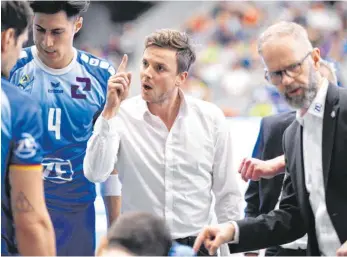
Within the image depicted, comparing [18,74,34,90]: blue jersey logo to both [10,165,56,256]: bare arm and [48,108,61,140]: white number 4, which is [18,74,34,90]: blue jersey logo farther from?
[10,165,56,256]: bare arm

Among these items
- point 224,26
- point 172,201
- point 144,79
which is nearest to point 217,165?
point 172,201

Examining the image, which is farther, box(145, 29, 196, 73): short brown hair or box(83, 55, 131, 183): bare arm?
box(145, 29, 196, 73): short brown hair

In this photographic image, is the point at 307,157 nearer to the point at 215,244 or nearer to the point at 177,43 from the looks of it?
the point at 215,244

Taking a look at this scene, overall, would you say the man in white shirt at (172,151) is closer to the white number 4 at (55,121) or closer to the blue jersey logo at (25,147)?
the white number 4 at (55,121)

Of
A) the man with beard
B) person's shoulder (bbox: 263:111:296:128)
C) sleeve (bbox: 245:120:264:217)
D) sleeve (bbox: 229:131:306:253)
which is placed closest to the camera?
the man with beard

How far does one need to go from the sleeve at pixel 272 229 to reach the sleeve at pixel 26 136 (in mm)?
999

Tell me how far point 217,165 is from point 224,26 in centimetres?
1103

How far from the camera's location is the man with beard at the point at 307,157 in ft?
10.4

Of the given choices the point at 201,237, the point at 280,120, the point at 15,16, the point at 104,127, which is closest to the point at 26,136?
the point at 15,16

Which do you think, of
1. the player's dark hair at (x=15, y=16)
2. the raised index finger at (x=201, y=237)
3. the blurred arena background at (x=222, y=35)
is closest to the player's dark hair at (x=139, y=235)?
the raised index finger at (x=201, y=237)

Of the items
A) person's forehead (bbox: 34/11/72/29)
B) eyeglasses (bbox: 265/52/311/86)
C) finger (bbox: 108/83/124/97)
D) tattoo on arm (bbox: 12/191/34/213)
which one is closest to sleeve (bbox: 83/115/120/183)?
finger (bbox: 108/83/124/97)

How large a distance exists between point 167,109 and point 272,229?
0.89 meters

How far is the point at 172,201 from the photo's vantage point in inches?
150

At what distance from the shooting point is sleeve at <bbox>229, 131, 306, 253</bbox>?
10.9 ft
